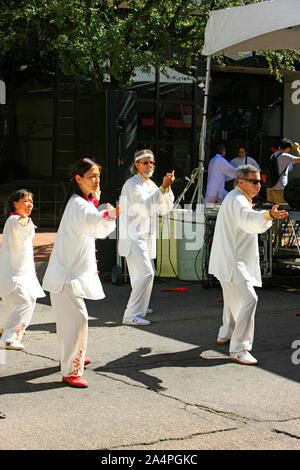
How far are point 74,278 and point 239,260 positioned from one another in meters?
1.72

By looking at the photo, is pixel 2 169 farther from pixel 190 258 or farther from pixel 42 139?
pixel 190 258

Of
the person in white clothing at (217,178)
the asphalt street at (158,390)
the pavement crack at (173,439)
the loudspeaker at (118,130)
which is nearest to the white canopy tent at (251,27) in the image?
the loudspeaker at (118,130)

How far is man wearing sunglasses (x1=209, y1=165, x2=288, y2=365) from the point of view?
22.7 feet

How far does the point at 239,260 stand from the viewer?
281 inches

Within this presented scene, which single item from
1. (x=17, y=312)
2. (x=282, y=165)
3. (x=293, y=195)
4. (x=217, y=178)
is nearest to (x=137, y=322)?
(x=17, y=312)

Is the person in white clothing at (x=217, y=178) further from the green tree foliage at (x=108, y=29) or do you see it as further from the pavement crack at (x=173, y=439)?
the pavement crack at (x=173, y=439)

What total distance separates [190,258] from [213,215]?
0.81 metres

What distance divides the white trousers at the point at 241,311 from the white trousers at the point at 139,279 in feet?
5.24

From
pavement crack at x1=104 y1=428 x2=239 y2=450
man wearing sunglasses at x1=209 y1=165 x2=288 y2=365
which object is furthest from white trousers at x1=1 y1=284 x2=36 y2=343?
pavement crack at x1=104 y1=428 x2=239 y2=450

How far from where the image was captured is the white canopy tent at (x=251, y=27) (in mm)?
10070

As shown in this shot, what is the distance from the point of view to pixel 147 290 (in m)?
8.72

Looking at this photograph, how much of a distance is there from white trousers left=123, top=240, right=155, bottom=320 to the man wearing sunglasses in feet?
5.20

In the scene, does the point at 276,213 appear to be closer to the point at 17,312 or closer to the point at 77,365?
the point at 77,365

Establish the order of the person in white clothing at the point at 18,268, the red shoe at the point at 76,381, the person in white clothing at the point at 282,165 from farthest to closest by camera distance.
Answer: the person in white clothing at the point at 282,165
the person in white clothing at the point at 18,268
the red shoe at the point at 76,381
